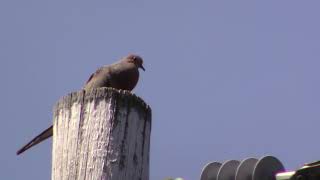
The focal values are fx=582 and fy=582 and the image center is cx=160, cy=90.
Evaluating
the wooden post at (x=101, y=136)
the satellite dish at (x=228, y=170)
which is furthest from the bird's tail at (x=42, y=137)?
the satellite dish at (x=228, y=170)

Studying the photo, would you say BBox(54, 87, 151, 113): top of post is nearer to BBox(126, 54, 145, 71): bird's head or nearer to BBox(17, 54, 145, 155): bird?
BBox(17, 54, 145, 155): bird

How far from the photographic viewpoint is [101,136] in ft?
9.25

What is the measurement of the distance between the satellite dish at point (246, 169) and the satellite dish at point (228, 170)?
5 centimetres

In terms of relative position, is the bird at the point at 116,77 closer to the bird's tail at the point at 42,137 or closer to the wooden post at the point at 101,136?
the bird's tail at the point at 42,137

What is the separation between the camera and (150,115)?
9.95 feet

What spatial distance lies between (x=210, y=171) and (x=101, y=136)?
2.53ft

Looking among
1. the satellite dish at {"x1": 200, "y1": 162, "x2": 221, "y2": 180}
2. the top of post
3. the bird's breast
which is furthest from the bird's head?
the top of post

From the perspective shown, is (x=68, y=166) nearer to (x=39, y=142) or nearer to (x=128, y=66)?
(x=39, y=142)

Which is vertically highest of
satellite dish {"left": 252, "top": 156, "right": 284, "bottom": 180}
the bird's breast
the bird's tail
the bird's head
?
the bird's head

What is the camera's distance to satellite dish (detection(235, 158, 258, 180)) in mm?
3006

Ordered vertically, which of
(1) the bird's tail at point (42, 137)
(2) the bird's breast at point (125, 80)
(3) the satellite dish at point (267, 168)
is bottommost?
(3) the satellite dish at point (267, 168)

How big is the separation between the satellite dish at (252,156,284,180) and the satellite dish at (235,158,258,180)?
0.07ft

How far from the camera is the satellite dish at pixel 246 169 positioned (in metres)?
3.01

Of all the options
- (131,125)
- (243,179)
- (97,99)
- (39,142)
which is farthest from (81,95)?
(39,142)
